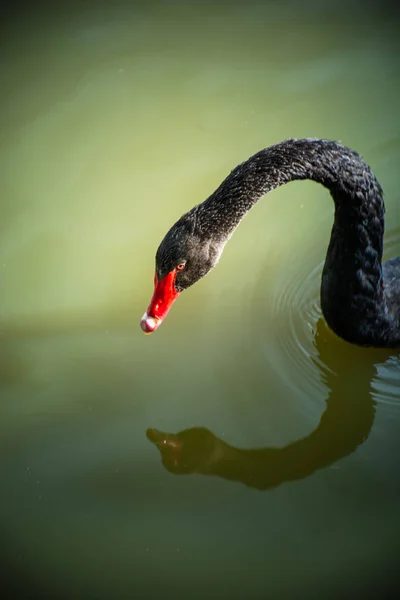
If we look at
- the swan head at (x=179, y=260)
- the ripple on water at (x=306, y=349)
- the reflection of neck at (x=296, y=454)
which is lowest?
the reflection of neck at (x=296, y=454)

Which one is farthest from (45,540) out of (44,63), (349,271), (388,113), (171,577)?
(44,63)

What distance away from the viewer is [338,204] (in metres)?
2.80

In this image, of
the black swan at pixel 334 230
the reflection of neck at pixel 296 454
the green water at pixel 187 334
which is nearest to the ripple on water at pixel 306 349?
the green water at pixel 187 334

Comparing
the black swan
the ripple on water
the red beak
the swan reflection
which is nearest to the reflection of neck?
the swan reflection

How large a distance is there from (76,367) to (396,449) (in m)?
1.47

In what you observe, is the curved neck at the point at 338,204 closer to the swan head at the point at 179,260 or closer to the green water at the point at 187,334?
the swan head at the point at 179,260

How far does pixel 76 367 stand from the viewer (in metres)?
3.15

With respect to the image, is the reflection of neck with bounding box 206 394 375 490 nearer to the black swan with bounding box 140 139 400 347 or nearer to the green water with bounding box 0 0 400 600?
the green water with bounding box 0 0 400 600

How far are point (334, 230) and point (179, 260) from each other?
2.37ft

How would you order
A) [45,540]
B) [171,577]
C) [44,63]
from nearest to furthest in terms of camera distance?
[171,577], [45,540], [44,63]

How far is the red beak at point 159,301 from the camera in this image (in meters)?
2.68

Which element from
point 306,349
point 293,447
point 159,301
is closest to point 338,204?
point 306,349

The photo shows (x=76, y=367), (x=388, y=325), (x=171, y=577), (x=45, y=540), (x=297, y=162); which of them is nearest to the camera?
(x=171, y=577)

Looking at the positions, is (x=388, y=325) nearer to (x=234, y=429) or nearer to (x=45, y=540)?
(x=234, y=429)
